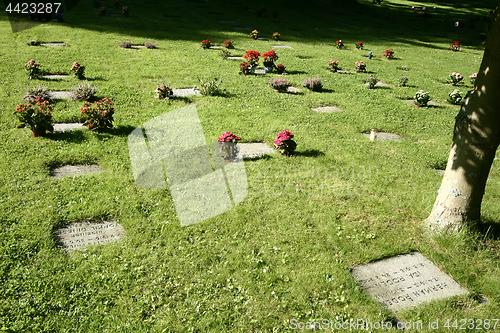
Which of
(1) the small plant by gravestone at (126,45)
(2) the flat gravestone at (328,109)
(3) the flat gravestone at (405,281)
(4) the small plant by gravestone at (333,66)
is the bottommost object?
(3) the flat gravestone at (405,281)

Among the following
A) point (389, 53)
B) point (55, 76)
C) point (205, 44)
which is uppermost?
point (389, 53)

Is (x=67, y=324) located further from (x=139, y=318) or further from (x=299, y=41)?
(x=299, y=41)

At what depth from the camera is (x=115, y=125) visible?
8.15 m

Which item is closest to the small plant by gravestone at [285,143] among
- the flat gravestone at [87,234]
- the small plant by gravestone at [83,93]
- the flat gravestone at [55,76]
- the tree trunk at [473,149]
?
the tree trunk at [473,149]

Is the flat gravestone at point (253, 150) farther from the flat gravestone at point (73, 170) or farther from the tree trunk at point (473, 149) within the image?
the tree trunk at point (473, 149)

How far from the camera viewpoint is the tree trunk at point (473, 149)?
4391 mm

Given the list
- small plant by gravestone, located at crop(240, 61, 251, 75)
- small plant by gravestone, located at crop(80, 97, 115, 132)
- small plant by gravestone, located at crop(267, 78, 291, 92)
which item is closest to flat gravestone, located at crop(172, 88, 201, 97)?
small plant by gravestone, located at crop(267, 78, 291, 92)

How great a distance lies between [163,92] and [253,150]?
153 inches

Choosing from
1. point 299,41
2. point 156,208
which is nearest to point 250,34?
point 299,41

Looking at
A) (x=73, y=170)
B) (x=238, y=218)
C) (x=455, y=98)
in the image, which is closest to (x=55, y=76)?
(x=73, y=170)

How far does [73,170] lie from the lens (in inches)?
251

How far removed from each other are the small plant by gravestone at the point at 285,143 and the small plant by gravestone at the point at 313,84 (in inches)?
190

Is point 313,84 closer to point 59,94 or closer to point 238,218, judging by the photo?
point 238,218

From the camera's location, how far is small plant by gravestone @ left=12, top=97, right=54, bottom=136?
720cm
